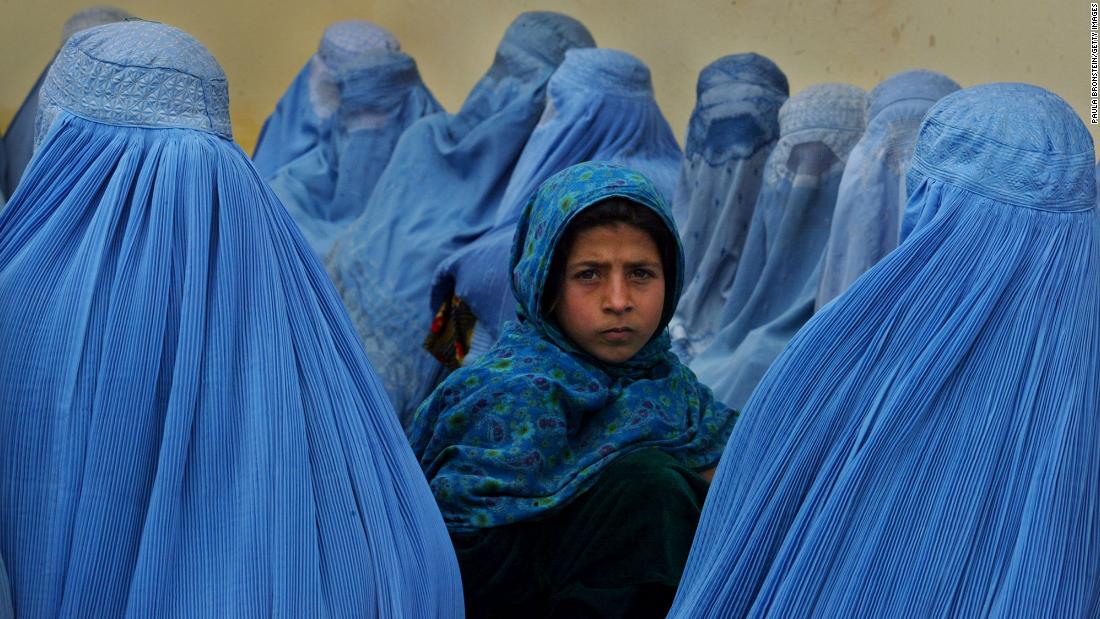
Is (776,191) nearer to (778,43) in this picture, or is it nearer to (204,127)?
(778,43)

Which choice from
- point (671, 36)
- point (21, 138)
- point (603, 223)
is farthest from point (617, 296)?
point (21, 138)

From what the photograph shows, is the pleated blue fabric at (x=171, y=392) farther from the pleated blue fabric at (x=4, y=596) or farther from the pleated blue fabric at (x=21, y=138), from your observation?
the pleated blue fabric at (x=21, y=138)

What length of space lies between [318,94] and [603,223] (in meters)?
3.69

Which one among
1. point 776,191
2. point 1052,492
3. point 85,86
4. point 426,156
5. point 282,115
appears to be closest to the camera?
point 1052,492

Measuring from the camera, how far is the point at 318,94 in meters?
6.83

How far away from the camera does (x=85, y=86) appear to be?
258 cm

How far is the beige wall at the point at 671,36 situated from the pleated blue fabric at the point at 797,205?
2.15 feet

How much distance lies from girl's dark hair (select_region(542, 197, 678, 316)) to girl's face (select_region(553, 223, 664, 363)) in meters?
0.01

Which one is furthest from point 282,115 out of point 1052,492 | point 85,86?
point 1052,492

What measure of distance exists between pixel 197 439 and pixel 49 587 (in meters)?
0.28

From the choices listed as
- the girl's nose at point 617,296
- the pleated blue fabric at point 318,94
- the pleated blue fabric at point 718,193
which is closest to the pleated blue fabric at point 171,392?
the girl's nose at point 617,296

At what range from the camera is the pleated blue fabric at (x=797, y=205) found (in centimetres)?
439

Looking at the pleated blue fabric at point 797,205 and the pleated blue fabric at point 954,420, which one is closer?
the pleated blue fabric at point 954,420

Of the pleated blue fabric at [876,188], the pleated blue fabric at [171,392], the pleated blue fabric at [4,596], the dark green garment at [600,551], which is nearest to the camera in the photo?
the pleated blue fabric at [4,596]
